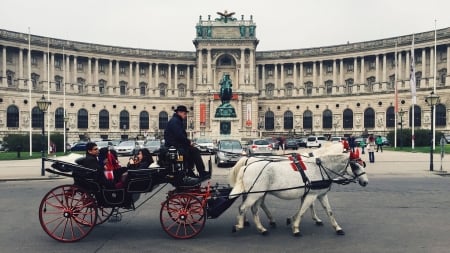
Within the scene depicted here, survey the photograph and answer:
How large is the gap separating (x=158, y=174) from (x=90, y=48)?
3226 inches

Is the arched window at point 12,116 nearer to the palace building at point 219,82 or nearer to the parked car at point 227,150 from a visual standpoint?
the palace building at point 219,82

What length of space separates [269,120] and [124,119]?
32970mm

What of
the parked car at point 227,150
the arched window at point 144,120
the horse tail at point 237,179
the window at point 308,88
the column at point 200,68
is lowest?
the parked car at point 227,150

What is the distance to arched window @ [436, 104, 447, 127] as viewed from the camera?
70.5 metres

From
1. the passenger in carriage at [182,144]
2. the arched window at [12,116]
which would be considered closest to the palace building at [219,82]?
the arched window at [12,116]

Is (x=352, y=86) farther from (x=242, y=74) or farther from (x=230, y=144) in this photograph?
(x=230, y=144)

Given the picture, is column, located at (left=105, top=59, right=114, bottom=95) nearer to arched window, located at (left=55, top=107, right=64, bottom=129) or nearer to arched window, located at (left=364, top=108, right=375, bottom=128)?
arched window, located at (left=55, top=107, right=64, bottom=129)

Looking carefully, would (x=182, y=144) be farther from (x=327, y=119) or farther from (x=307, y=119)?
(x=307, y=119)

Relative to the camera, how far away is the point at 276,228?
31.9ft

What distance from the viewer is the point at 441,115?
232ft

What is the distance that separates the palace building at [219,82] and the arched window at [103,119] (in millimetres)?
217

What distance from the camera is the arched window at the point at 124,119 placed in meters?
87.1

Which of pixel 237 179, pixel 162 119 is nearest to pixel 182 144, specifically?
pixel 237 179

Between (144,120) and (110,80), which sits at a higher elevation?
(110,80)
